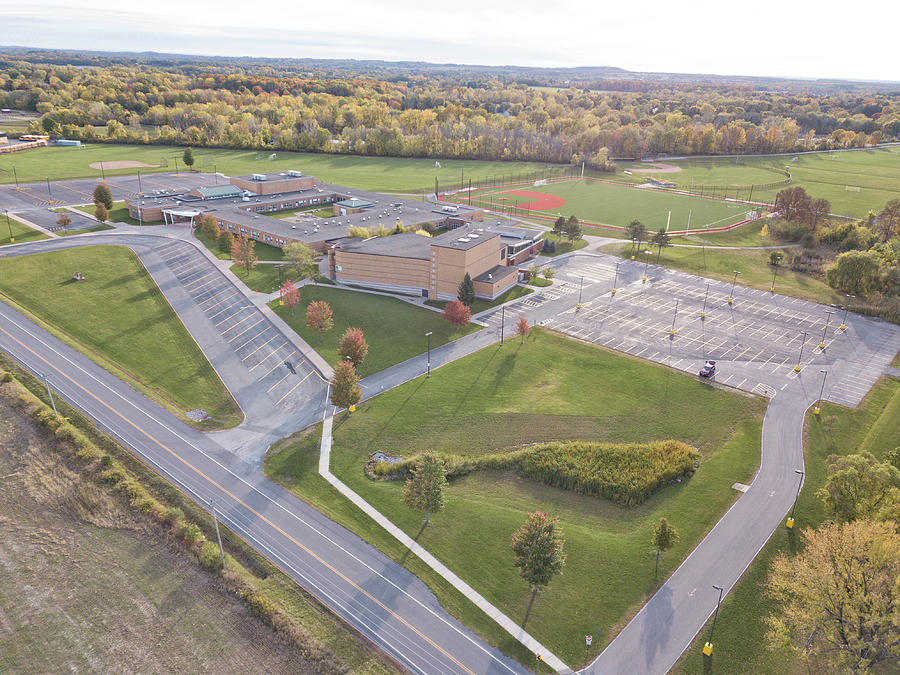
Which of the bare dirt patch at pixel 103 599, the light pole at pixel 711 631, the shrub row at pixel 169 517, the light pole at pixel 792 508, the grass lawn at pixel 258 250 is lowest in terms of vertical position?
the bare dirt patch at pixel 103 599

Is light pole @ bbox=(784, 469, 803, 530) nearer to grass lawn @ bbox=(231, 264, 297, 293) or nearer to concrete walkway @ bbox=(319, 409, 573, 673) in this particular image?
concrete walkway @ bbox=(319, 409, 573, 673)

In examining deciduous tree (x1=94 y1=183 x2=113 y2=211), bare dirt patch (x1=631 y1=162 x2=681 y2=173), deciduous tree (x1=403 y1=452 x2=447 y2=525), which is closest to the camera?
deciduous tree (x1=403 y1=452 x2=447 y2=525)

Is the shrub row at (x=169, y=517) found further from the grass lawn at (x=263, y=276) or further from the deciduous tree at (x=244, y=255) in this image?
the deciduous tree at (x=244, y=255)

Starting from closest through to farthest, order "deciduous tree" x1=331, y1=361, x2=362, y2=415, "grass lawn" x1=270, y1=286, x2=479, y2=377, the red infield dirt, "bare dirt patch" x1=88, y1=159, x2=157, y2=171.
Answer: "deciduous tree" x1=331, y1=361, x2=362, y2=415, "grass lawn" x1=270, y1=286, x2=479, y2=377, the red infield dirt, "bare dirt patch" x1=88, y1=159, x2=157, y2=171

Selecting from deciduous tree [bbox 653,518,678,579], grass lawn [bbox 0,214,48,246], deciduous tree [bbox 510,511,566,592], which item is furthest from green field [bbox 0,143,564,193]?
deciduous tree [bbox 510,511,566,592]

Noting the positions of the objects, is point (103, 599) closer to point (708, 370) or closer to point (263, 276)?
point (708, 370)

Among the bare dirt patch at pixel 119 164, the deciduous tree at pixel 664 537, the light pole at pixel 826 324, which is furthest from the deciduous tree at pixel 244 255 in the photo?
the bare dirt patch at pixel 119 164

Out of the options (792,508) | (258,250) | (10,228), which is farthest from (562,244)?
(10,228)
